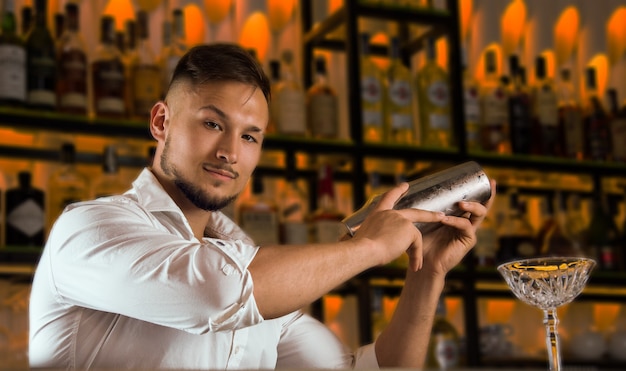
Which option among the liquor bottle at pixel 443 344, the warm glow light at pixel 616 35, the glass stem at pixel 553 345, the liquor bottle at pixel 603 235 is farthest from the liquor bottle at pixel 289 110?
the glass stem at pixel 553 345

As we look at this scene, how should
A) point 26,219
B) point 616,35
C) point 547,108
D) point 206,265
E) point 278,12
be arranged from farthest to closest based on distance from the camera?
point 616,35, point 547,108, point 278,12, point 26,219, point 206,265

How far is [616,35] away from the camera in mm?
2822

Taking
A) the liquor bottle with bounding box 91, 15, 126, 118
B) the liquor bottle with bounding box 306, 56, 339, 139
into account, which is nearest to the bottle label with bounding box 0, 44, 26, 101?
the liquor bottle with bounding box 91, 15, 126, 118

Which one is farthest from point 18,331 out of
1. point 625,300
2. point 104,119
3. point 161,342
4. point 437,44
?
point 625,300

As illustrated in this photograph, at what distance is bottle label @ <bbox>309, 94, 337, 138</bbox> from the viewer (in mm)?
2205

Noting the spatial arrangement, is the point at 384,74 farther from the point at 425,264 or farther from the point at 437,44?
the point at 425,264

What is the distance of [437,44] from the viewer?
2.63 m

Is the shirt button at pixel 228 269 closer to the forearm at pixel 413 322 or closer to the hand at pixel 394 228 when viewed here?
the hand at pixel 394 228

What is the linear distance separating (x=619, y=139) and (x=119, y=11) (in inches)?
58.0

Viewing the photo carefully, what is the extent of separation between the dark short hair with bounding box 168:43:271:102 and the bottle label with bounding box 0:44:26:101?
87 cm

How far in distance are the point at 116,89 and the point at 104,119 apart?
0.10m

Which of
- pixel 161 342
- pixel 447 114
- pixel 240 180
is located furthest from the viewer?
pixel 447 114

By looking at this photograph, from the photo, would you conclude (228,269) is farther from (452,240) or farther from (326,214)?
(326,214)

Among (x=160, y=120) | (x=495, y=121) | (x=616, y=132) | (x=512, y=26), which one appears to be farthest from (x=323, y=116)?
(x=160, y=120)
